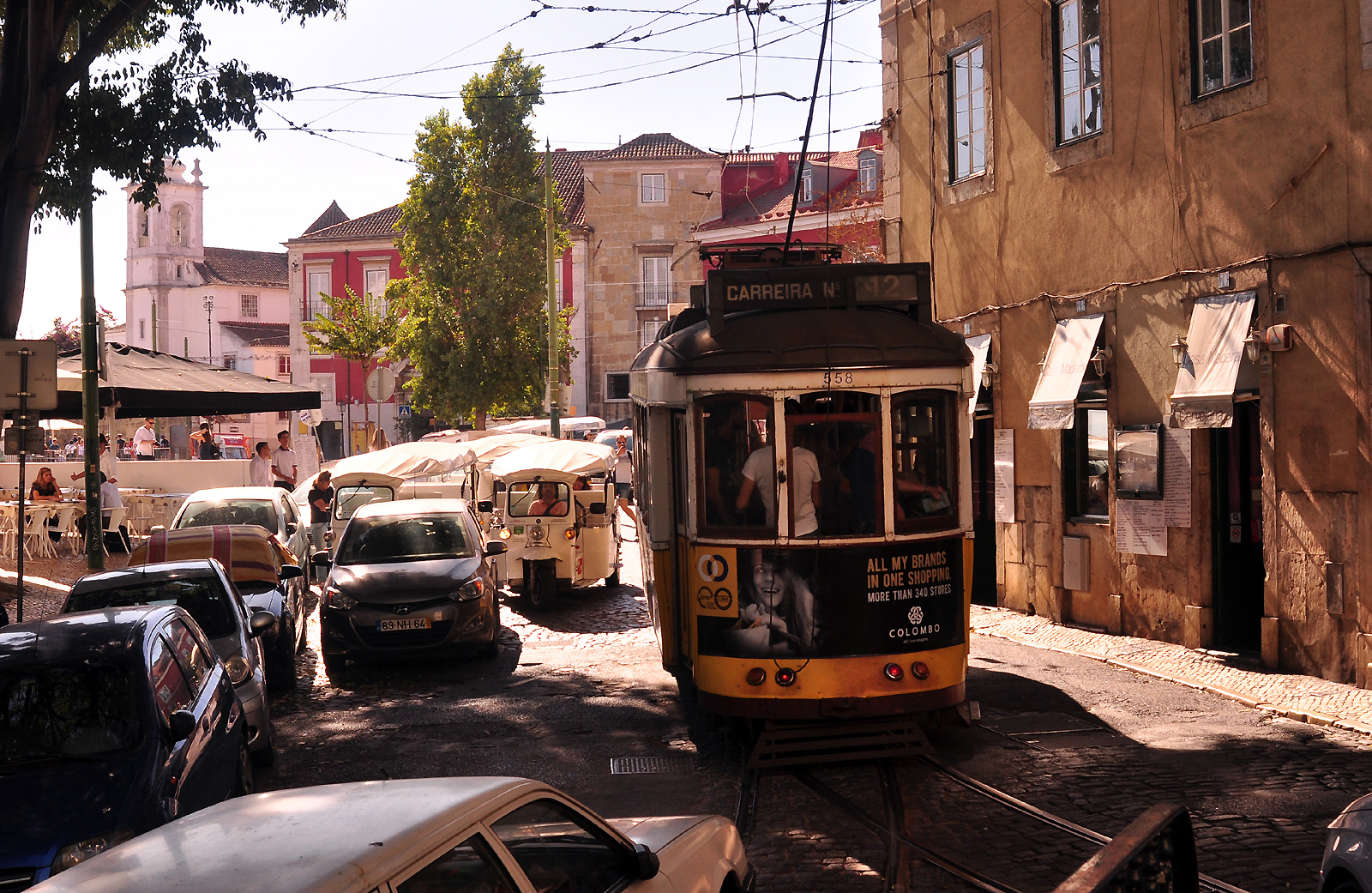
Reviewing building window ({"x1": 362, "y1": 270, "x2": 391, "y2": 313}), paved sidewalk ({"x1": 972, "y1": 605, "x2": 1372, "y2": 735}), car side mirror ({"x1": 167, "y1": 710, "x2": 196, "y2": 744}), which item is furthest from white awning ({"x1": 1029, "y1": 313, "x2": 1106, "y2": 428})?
building window ({"x1": 362, "y1": 270, "x2": 391, "y2": 313})

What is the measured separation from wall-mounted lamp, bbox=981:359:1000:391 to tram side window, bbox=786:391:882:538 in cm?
855

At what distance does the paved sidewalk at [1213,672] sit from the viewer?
423 inches

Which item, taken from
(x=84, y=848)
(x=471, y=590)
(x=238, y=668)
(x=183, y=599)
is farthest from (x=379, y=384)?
(x=84, y=848)

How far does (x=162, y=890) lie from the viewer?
3.29 metres

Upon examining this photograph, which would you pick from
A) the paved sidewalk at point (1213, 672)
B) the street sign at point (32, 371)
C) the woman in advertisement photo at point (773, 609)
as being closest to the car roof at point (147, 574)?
the street sign at point (32, 371)

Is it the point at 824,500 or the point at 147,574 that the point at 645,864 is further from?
the point at 147,574

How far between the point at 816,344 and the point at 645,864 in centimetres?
568

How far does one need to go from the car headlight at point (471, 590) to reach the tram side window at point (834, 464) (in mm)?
A: 5885

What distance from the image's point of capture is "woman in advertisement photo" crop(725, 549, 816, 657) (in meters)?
9.39

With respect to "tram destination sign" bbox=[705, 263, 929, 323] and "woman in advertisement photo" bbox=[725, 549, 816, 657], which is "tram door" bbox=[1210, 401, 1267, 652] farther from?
"woman in advertisement photo" bbox=[725, 549, 816, 657]

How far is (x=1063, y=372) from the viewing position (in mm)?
15664

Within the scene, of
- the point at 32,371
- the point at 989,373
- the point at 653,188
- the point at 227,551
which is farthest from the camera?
the point at 653,188

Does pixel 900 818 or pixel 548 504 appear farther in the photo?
pixel 548 504

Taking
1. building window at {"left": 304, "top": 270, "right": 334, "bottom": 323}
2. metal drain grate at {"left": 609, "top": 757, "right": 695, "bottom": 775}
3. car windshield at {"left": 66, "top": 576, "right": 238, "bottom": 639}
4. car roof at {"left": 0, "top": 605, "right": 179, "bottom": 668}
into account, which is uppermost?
building window at {"left": 304, "top": 270, "right": 334, "bottom": 323}
